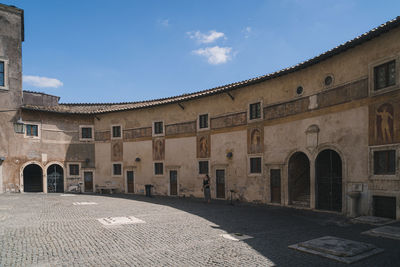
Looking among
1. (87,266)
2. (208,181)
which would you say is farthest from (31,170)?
(87,266)

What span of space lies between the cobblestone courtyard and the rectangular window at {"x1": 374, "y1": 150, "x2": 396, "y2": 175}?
2.24m

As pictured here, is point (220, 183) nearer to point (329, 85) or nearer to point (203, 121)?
point (203, 121)

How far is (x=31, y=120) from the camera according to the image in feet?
70.7

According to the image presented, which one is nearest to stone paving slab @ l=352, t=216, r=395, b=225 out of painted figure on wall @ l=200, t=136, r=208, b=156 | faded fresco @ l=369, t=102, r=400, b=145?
faded fresco @ l=369, t=102, r=400, b=145

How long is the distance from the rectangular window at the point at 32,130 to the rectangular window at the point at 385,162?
23.1m

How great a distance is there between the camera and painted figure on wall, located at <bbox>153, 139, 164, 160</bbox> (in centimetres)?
2078

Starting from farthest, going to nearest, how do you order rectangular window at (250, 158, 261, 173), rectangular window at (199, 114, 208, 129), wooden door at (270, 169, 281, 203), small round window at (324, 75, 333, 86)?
rectangular window at (199, 114, 208, 129), rectangular window at (250, 158, 261, 173), wooden door at (270, 169, 281, 203), small round window at (324, 75, 333, 86)

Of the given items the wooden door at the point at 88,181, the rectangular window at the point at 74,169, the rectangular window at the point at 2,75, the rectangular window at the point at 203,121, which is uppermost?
the rectangular window at the point at 2,75

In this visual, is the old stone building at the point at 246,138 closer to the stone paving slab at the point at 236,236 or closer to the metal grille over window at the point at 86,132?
the metal grille over window at the point at 86,132

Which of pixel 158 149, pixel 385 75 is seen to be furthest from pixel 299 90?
pixel 158 149

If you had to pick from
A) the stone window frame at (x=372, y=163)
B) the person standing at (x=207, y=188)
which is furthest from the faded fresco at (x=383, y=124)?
the person standing at (x=207, y=188)

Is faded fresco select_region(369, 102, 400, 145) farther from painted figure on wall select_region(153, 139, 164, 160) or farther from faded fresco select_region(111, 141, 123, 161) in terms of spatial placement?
faded fresco select_region(111, 141, 123, 161)

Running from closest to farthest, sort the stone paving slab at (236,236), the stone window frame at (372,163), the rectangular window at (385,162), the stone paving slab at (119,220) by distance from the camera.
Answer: the stone paving slab at (236,236) < the stone window frame at (372,163) < the rectangular window at (385,162) < the stone paving slab at (119,220)

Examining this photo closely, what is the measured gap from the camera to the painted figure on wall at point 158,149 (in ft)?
68.2
